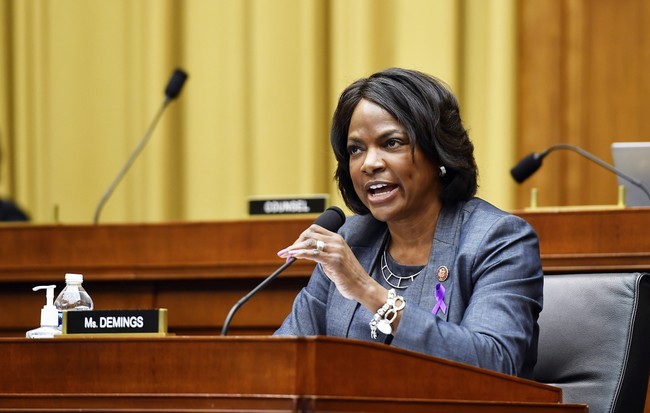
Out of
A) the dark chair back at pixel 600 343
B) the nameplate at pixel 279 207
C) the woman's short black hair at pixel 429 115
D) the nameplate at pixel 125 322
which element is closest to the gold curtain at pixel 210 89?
the nameplate at pixel 279 207

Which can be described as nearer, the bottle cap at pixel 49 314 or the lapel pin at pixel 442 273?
the bottle cap at pixel 49 314

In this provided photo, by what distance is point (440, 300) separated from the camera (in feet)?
7.51

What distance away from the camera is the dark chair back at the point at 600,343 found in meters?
2.22

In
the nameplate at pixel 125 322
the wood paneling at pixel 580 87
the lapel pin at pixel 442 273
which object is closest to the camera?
the nameplate at pixel 125 322

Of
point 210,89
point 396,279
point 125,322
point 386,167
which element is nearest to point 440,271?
point 396,279

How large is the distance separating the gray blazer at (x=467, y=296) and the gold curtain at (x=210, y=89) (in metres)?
2.26

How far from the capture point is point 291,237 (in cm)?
318

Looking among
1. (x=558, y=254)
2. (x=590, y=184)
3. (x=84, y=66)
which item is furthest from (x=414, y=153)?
(x=84, y=66)

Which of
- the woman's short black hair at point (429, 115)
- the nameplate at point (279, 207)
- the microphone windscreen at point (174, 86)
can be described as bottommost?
the nameplate at point (279, 207)

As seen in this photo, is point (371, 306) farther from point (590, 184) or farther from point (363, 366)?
point (590, 184)

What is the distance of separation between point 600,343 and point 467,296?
0.95 feet

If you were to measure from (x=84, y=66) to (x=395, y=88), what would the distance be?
3090 millimetres

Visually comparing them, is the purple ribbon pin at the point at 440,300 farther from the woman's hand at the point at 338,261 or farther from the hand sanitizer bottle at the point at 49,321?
the hand sanitizer bottle at the point at 49,321

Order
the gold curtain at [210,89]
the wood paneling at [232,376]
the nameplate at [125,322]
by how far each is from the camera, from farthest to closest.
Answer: the gold curtain at [210,89]
the nameplate at [125,322]
the wood paneling at [232,376]
